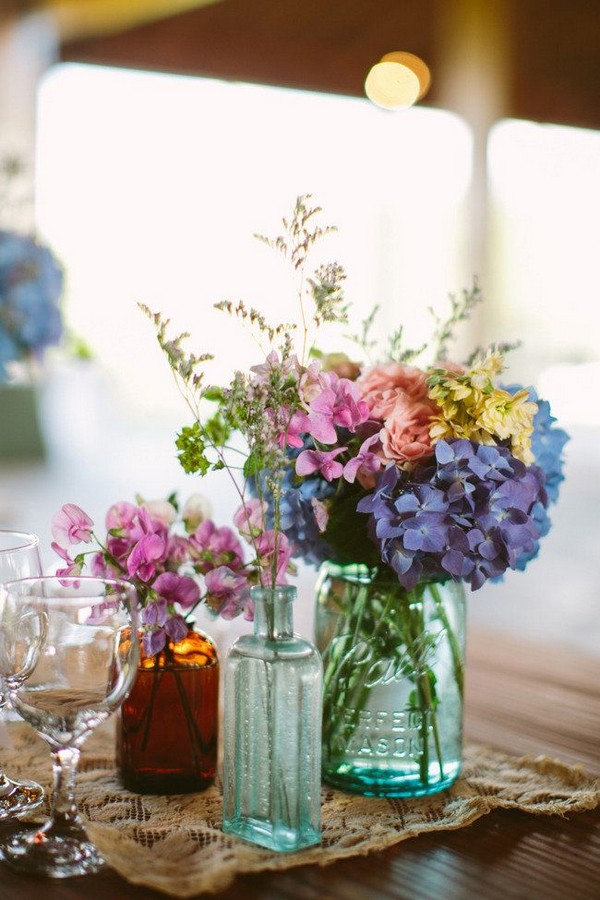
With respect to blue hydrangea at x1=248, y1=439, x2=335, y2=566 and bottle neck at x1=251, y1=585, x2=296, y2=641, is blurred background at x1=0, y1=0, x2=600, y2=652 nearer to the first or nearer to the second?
blue hydrangea at x1=248, y1=439, x2=335, y2=566

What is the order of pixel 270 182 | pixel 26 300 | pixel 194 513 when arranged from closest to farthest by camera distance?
pixel 194 513
pixel 26 300
pixel 270 182

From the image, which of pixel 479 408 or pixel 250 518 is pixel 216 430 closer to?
pixel 250 518

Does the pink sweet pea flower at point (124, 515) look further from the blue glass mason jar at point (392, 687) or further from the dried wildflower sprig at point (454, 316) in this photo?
the dried wildflower sprig at point (454, 316)

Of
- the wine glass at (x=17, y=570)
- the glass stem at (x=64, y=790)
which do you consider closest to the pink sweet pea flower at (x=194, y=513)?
the wine glass at (x=17, y=570)

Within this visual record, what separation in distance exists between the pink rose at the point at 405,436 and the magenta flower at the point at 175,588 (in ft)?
0.63

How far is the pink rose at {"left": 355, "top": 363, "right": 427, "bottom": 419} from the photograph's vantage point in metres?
0.89

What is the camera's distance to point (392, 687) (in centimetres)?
91

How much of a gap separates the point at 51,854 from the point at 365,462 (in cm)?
37

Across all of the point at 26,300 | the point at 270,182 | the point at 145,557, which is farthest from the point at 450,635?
the point at 270,182

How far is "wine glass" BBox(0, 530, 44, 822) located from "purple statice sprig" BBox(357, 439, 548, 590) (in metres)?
0.27

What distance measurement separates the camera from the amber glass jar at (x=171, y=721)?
2.97 ft

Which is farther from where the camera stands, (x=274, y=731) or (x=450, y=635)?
(x=450, y=635)

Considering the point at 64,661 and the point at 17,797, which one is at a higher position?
the point at 64,661

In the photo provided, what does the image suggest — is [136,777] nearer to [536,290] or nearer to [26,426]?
[26,426]
